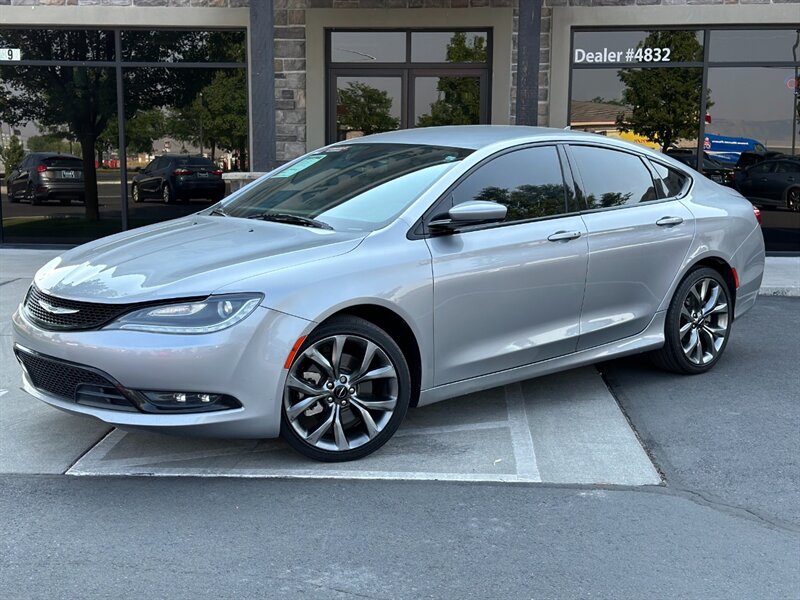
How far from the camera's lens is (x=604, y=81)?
Answer: 39.8 feet

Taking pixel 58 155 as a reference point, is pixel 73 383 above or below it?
below

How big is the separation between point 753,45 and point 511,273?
8.42 meters

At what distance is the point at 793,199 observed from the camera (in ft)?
40.0

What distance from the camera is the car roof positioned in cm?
551

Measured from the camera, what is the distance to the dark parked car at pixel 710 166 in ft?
40.0

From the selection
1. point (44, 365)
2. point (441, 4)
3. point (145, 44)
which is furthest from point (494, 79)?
point (44, 365)

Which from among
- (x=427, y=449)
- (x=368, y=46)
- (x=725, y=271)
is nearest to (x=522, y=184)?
(x=427, y=449)

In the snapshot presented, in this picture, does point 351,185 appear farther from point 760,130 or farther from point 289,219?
point 760,130

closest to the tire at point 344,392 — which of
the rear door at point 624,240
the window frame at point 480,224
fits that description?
the window frame at point 480,224

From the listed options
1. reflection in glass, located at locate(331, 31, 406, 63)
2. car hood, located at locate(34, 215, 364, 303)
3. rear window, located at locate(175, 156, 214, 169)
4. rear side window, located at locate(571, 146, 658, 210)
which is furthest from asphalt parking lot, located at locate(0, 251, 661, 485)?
reflection in glass, located at locate(331, 31, 406, 63)

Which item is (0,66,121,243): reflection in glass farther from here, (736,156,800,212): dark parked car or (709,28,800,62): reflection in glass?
(736,156,800,212): dark parked car

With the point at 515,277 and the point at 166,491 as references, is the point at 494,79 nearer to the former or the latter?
the point at 515,277

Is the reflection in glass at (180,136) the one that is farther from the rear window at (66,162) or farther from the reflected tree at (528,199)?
the reflected tree at (528,199)

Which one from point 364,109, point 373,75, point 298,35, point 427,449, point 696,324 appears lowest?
point 427,449
